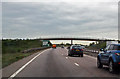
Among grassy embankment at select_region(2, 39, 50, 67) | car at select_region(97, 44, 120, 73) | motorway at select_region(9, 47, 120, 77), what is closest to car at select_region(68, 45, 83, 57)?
grassy embankment at select_region(2, 39, 50, 67)

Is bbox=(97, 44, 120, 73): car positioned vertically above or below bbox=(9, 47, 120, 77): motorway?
above

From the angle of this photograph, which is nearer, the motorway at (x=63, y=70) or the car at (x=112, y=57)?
the motorway at (x=63, y=70)

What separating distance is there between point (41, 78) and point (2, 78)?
195 centimetres

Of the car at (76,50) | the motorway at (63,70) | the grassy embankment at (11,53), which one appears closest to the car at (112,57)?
the motorway at (63,70)

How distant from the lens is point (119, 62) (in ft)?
45.6

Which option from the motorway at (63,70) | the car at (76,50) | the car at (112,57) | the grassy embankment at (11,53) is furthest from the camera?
the car at (76,50)

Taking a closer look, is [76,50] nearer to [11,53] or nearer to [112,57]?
[11,53]

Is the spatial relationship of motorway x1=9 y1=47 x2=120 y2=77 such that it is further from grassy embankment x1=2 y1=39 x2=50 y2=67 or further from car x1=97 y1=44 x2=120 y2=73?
grassy embankment x1=2 y1=39 x2=50 y2=67

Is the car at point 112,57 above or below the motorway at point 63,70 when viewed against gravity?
above

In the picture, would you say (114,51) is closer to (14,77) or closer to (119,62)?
(119,62)

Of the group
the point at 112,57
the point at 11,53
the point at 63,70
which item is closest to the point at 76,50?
the point at 11,53

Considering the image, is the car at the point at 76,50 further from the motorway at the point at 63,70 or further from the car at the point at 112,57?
the car at the point at 112,57

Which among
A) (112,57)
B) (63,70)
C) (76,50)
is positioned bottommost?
(63,70)

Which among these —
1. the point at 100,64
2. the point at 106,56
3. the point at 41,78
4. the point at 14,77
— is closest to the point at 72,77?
the point at 41,78
